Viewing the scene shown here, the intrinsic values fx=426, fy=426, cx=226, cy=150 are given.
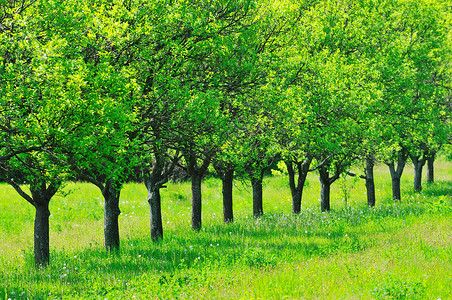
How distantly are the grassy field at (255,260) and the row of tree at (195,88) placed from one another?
1627 millimetres

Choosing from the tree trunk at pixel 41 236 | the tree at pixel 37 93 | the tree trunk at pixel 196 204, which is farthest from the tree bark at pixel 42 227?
the tree trunk at pixel 196 204

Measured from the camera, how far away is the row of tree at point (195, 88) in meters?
8.82

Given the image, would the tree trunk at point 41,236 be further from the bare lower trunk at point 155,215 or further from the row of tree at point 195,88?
the bare lower trunk at point 155,215

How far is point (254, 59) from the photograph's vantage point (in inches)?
545

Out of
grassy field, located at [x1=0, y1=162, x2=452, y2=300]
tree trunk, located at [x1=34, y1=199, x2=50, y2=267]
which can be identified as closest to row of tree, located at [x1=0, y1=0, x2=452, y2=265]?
tree trunk, located at [x1=34, y1=199, x2=50, y2=267]

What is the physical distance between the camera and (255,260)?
34.6 feet

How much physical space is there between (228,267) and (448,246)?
241 inches

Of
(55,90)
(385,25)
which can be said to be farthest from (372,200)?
(55,90)

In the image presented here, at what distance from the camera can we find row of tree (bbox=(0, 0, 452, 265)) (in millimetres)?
8820

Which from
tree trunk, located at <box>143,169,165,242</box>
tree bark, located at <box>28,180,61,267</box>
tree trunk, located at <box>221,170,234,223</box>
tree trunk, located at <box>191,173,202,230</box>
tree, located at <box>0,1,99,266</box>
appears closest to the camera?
tree, located at <box>0,1,99,266</box>

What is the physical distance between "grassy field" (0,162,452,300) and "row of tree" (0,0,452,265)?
5.34 ft

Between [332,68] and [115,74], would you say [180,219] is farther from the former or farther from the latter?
[115,74]

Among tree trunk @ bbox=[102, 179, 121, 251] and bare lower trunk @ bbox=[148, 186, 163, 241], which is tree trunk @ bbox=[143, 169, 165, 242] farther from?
tree trunk @ bbox=[102, 179, 121, 251]

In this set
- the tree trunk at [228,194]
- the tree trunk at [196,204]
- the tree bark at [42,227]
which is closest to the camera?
the tree bark at [42,227]
